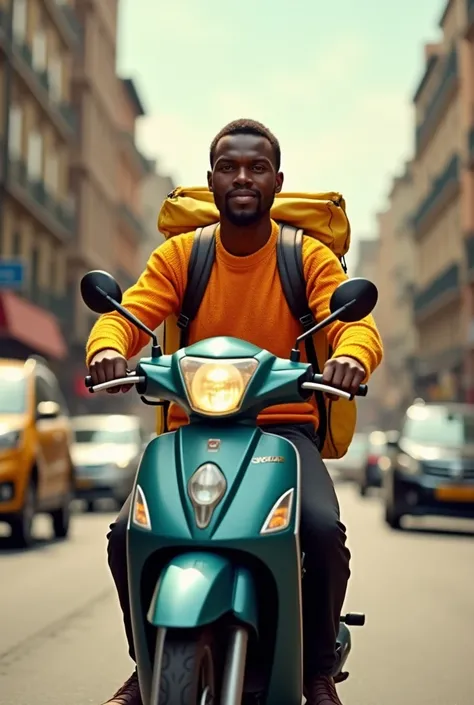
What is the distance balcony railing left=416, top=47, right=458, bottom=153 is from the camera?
190ft

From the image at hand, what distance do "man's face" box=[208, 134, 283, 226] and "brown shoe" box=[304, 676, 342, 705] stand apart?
1376mm

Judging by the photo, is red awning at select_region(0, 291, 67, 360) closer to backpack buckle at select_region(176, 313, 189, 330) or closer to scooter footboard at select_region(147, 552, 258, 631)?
backpack buckle at select_region(176, 313, 189, 330)

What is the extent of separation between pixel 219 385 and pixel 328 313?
0.67 m

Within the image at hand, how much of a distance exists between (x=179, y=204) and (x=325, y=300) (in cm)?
71

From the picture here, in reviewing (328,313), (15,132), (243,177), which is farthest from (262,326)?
(15,132)

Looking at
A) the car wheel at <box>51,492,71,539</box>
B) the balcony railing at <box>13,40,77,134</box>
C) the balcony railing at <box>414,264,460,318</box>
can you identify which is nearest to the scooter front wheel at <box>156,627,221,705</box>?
the car wheel at <box>51,492,71,539</box>

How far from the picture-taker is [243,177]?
4.53 metres

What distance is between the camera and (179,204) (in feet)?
16.6

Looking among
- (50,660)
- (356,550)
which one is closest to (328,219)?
(50,660)

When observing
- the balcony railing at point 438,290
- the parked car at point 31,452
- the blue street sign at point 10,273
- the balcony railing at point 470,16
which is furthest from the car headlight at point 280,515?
the balcony railing at point 438,290

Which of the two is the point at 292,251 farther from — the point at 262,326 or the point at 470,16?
the point at 470,16

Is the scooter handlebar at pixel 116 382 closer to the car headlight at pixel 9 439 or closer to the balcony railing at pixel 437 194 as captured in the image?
the car headlight at pixel 9 439

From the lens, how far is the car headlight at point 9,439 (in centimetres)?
1419

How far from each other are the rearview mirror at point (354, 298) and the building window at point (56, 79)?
4176 cm
